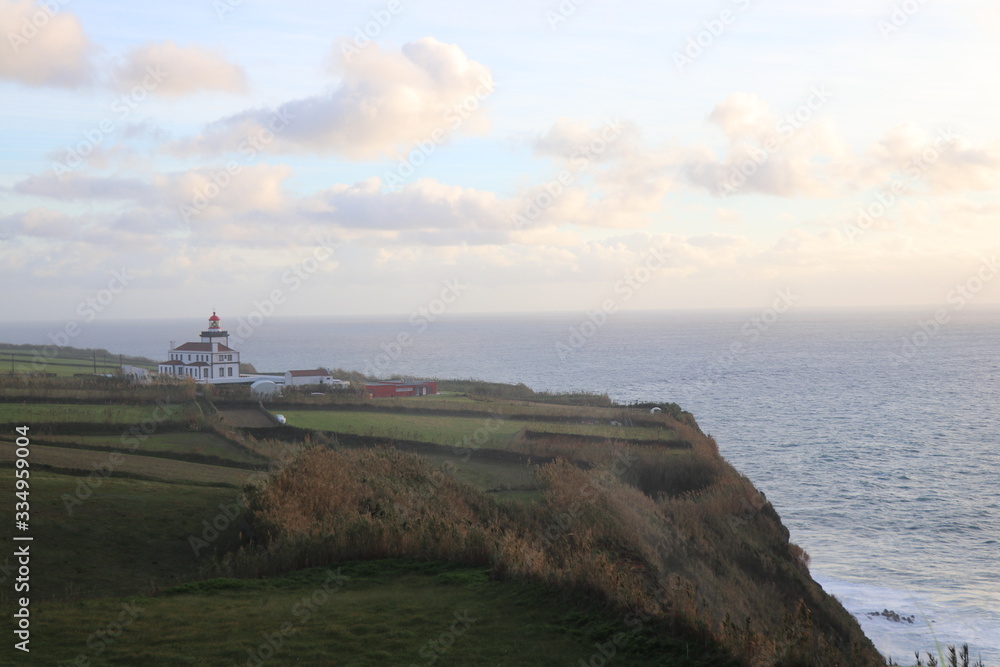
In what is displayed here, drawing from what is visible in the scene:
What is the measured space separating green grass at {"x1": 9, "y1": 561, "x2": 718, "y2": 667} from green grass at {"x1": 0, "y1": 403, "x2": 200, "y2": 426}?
23.5 meters

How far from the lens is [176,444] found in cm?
3133

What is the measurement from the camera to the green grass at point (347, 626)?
9703mm

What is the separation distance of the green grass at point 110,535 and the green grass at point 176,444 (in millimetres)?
8200

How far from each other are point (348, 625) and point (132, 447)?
22039 millimetres

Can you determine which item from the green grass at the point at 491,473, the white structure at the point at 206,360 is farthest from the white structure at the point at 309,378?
the green grass at the point at 491,473

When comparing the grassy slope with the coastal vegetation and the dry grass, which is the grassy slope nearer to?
the coastal vegetation

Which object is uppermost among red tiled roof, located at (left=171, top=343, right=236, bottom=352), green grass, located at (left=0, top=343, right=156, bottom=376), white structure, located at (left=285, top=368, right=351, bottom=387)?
red tiled roof, located at (left=171, top=343, right=236, bottom=352)

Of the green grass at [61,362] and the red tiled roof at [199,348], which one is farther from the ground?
the red tiled roof at [199,348]

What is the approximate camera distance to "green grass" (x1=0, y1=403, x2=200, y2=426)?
32478 millimetres

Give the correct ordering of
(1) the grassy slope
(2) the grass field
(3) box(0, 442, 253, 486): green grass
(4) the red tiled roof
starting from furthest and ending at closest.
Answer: (4) the red tiled roof
(2) the grass field
(3) box(0, 442, 253, 486): green grass
(1) the grassy slope

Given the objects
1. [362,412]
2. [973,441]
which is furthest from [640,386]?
[362,412]

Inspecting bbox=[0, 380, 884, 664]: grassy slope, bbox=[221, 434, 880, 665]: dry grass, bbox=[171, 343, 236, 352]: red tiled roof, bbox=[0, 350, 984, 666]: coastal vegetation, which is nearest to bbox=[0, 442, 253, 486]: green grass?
bbox=[0, 350, 984, 666]: coastal vegetation

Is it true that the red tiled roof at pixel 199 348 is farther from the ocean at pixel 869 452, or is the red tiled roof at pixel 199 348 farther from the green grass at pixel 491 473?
the green grass at pixel 491 473

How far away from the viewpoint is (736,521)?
24.6m
